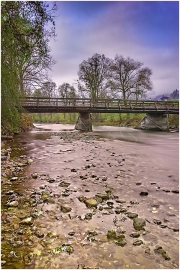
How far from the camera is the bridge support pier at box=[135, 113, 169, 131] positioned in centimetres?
2823

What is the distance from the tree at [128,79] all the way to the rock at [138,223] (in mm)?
32544

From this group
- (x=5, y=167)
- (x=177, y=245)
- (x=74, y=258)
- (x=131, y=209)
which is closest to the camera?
(x=74, y=258)

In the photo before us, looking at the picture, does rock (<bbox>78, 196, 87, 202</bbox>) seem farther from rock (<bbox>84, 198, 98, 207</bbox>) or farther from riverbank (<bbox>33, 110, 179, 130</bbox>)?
riverbank (<bbox>33, 110, 179, 130</bbox>)

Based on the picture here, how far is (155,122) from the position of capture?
2878 cm

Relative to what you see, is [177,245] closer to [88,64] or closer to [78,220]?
[78,220]

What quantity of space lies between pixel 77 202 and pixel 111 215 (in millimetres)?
799

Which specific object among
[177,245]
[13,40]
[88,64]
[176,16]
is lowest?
[177,245]

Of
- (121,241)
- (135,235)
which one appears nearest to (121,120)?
(135,235)

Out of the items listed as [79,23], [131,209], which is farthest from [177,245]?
[79,23]

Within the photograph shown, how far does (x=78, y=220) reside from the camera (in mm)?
3240

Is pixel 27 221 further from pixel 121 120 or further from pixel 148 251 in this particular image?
pixel 121 120

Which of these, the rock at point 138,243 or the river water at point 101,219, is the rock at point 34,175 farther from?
the rock at point 138,243

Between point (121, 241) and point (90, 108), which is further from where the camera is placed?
point (90, 108)

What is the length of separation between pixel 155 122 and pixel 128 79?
10.7 m
